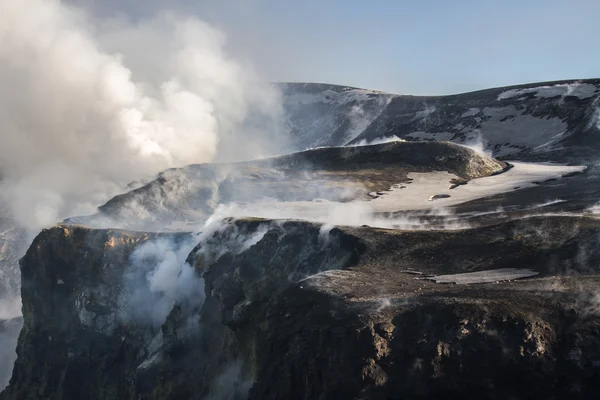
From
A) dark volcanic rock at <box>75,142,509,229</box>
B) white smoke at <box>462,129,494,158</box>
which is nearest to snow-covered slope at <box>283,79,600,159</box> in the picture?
white smoke at <box>462,129,494,158</box>

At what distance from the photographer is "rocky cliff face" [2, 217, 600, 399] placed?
821 inches

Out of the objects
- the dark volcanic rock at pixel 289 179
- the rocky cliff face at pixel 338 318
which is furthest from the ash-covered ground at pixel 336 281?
the dark volcanic rock at pixel 289 179

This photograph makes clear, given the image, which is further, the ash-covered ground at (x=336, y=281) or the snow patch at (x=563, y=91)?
the snow patch at (x=563, y=91)

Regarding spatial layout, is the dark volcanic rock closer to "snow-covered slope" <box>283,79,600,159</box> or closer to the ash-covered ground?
the ash-covered ground

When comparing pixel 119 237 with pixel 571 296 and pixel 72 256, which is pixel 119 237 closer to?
pixel 72 256

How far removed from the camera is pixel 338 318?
24.6m

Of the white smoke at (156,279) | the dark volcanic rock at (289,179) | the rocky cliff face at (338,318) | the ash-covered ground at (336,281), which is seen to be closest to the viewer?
the rocky cliff face at (338,318)

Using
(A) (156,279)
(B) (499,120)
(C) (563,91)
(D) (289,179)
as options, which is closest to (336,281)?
(A) (156,279)

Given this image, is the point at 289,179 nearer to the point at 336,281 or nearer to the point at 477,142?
the point at 477,142

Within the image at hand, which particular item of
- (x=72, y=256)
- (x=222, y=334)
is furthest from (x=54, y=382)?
(x=222, y=334)

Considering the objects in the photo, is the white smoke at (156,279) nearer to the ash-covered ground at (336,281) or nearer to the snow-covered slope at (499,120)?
the ash-covered ground at (336,281)

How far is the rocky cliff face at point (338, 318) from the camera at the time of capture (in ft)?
68.4

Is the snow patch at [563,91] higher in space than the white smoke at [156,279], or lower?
higher

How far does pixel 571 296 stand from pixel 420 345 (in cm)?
667
